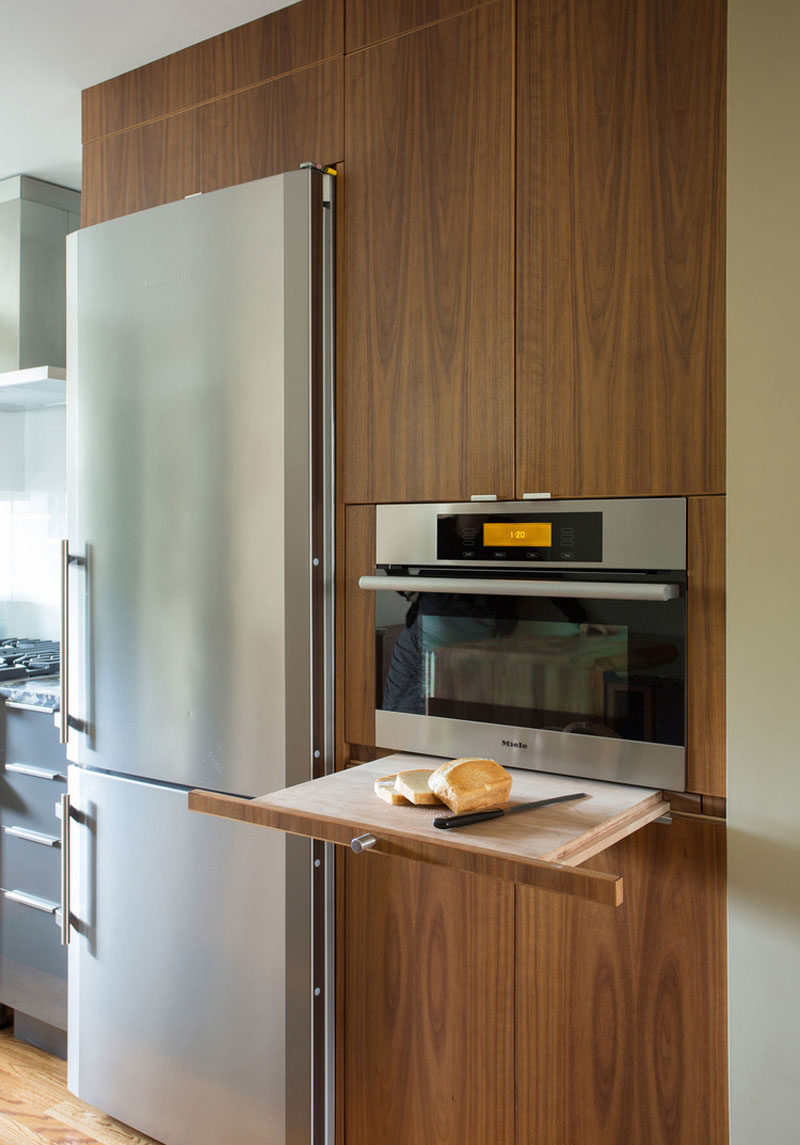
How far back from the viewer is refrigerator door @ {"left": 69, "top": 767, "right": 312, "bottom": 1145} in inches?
74.9

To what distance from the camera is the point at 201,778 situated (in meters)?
2.03

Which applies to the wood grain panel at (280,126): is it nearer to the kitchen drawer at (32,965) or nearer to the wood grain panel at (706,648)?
the wood grain panel at (706,648)

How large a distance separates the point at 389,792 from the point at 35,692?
1.44 metres

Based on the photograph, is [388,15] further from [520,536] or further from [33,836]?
[33,836]

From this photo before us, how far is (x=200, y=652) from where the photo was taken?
2.02m

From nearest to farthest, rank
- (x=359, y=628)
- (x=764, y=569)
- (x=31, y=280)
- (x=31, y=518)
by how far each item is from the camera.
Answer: (x=764, y=569) < (x=359, y=628) < (x=31, y=280) < (x=31, y=518)

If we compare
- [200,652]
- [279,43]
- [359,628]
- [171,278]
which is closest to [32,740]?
[200,652]

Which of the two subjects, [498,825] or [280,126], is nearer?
[498,825]

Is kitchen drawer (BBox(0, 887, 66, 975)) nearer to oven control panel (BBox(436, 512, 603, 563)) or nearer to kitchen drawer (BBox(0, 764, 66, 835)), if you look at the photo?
kitchen drawer (BBox(0, 764, 66, 835))

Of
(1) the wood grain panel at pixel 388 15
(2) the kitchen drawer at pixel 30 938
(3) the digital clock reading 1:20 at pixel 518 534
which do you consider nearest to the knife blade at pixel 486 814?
(3) the digital clock reading 1:20 at pixel 518 534

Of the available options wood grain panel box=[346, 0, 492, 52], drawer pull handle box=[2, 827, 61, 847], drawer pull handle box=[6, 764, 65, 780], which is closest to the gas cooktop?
drawer pull handle box=[6, 764, 65, 780]

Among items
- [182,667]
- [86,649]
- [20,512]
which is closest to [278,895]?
[182,667]

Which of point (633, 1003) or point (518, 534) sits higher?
point (518, 534)

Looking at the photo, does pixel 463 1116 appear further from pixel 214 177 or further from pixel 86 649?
pixel 214 177
